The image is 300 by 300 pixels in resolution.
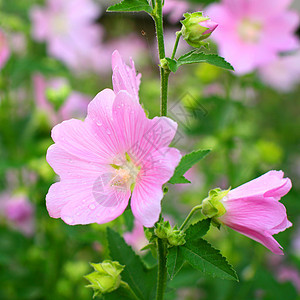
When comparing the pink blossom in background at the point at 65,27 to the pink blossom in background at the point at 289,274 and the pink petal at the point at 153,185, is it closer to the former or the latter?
the pink blossom in background at the point at 289,274

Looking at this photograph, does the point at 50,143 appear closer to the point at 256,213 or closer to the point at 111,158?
the point at 111,158

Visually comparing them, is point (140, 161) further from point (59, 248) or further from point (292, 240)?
point (292, 240)

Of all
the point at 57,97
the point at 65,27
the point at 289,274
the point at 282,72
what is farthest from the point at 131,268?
the point at 282,72

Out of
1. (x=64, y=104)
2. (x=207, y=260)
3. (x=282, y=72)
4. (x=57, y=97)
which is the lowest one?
(x=282, y=72)

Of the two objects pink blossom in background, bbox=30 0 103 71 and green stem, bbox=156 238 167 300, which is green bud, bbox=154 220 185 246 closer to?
green stem, bbox=156 238 167 300

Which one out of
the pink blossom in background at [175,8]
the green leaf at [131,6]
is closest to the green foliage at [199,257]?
the green leaf at [131,6]
